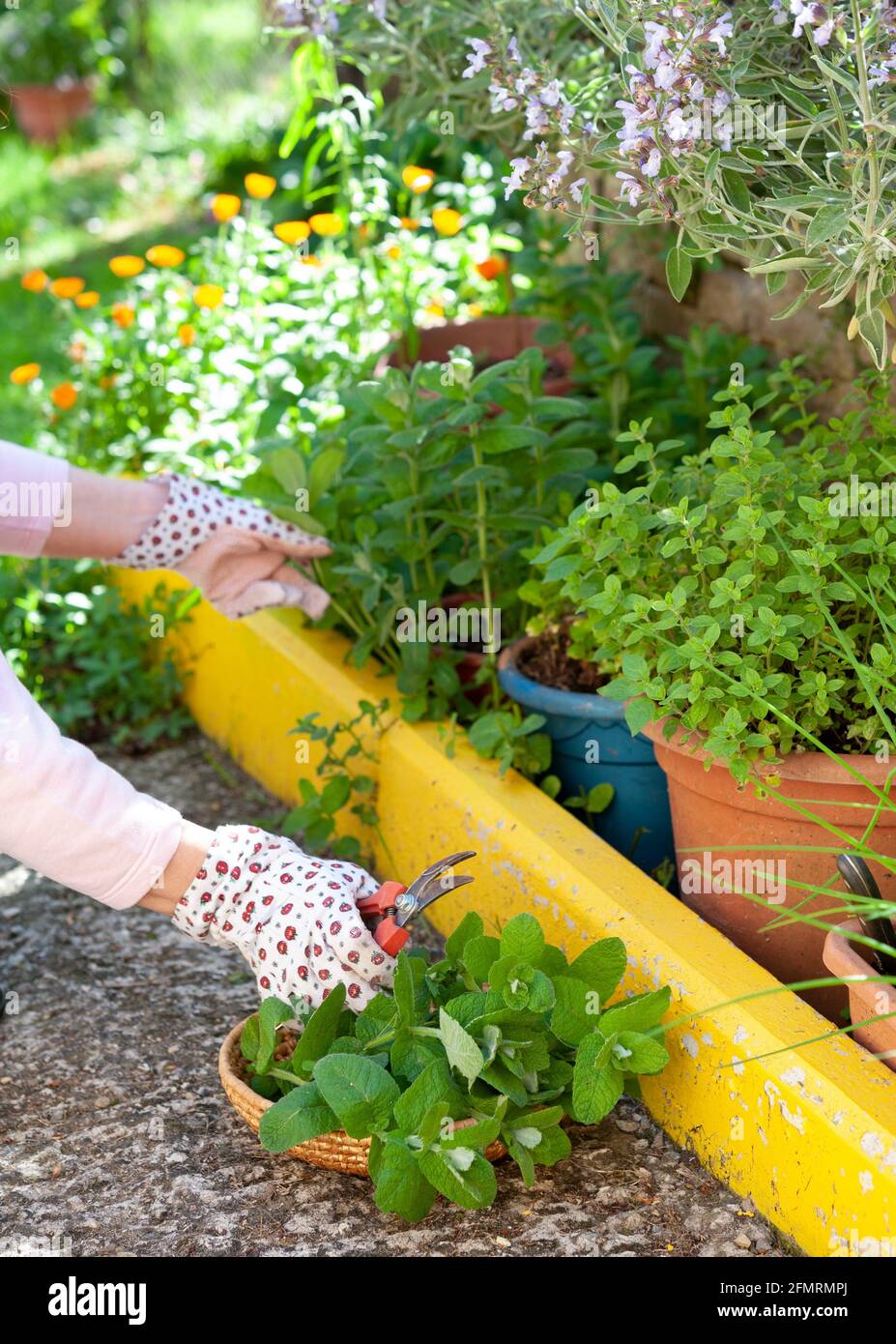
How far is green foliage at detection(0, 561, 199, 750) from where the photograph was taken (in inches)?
132

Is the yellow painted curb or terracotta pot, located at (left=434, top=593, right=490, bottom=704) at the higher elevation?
terracotta pot, located at (left=434, top=593, right=490, bottom=704)

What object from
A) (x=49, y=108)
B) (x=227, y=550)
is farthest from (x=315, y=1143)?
(x=49, y=108)

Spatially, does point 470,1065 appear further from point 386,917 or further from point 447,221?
point 447,221

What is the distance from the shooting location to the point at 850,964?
1.70m

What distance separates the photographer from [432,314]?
142 inches

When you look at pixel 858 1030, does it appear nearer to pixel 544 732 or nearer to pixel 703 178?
pixel 544 732

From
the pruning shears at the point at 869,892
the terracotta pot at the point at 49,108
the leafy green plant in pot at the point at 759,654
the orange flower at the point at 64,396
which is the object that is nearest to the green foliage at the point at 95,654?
the orange flower at the point at 64,396

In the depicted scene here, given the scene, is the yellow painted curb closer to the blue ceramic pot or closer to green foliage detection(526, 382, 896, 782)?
the blue ceramic pot

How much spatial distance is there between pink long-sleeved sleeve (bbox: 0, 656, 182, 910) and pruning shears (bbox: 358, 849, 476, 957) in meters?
0.26

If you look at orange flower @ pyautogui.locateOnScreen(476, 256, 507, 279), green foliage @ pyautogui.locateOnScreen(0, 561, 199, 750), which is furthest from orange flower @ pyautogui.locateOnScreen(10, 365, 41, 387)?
orange flower @ pyautogui.locateOnScreen(476, 256, 507, 279)

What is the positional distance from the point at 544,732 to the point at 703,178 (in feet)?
3.07

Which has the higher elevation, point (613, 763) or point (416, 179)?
point (416, 179)

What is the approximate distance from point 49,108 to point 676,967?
8697mm
